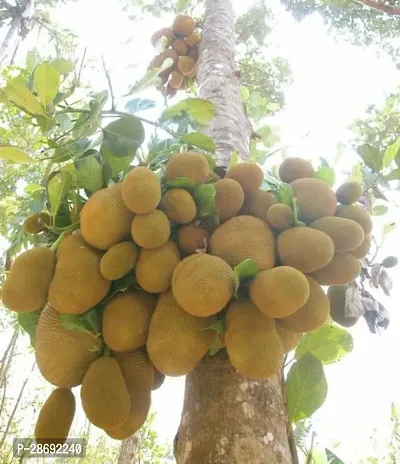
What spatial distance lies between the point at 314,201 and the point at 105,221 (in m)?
0.34

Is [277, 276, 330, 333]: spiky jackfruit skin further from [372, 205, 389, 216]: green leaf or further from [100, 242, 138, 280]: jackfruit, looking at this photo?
[372, 205, 389, 216]: green leaf

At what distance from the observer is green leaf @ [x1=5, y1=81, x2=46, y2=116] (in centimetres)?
78

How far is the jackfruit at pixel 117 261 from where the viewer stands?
69 centimetres

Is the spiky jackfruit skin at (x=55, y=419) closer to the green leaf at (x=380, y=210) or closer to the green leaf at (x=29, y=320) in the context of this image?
the green leaf at (x=29, y=320)

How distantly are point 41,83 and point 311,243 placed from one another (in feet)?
1.77

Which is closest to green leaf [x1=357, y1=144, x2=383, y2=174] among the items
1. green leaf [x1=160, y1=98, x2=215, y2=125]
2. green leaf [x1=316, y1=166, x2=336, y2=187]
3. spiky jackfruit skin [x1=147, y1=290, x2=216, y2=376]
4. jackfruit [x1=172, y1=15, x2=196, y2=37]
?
green leaf [x1=316, y1=166, x2=336, y2=187]

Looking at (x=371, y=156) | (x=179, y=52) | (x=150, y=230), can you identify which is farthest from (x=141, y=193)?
(x=179, y=52)

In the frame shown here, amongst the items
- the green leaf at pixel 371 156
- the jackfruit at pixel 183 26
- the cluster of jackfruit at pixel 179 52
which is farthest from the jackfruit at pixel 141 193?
the jackfruit at pixel 183 26

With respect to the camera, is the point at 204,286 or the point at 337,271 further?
the point at 337,271

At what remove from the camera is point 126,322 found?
0.67 metres

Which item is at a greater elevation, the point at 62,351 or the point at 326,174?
the point at 326,174

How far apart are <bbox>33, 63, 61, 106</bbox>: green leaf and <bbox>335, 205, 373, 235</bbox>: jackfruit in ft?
1.79

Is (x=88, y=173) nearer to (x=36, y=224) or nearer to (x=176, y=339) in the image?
(x=36, y=224)

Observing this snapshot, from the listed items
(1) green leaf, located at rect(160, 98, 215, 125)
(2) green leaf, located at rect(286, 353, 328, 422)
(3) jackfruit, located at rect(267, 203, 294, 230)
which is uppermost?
(1) green leaf, located at rect(160, 98, 215, 125)
